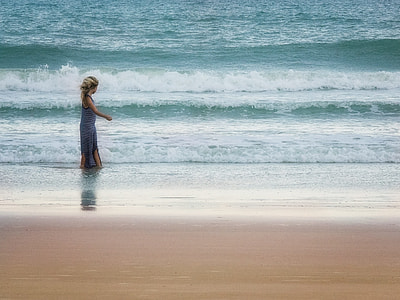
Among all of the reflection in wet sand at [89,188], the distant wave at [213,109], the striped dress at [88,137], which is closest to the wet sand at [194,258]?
the reflection in wet sand at [89,188]

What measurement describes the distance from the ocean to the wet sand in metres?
0.71

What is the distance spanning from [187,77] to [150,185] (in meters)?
10.4

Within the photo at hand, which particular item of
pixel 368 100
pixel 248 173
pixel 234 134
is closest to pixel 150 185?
pixel 248 173

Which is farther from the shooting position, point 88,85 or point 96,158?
point 96,158

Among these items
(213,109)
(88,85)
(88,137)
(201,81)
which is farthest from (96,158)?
A: (201,81)

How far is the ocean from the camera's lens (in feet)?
19.4

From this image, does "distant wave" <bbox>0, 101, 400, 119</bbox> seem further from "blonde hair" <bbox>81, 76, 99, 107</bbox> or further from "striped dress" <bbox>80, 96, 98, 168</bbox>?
"blonde hair" <bbox>81, 76, 99, 107</bbox>

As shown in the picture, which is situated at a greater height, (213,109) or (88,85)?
(88,85)

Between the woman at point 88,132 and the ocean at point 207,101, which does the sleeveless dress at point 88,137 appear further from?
the ocean at point 207,101

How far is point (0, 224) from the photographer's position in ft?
13.4

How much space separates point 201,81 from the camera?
51.8 ft

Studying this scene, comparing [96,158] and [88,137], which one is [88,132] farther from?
[96,158]

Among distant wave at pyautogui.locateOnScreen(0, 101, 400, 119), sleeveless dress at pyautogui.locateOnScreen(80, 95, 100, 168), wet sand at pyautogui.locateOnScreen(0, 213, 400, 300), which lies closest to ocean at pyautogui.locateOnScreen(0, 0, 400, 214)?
distant wave at pyautogui.locateOnScreen(0, 101, 400, 119)

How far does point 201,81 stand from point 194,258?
1267 cm
